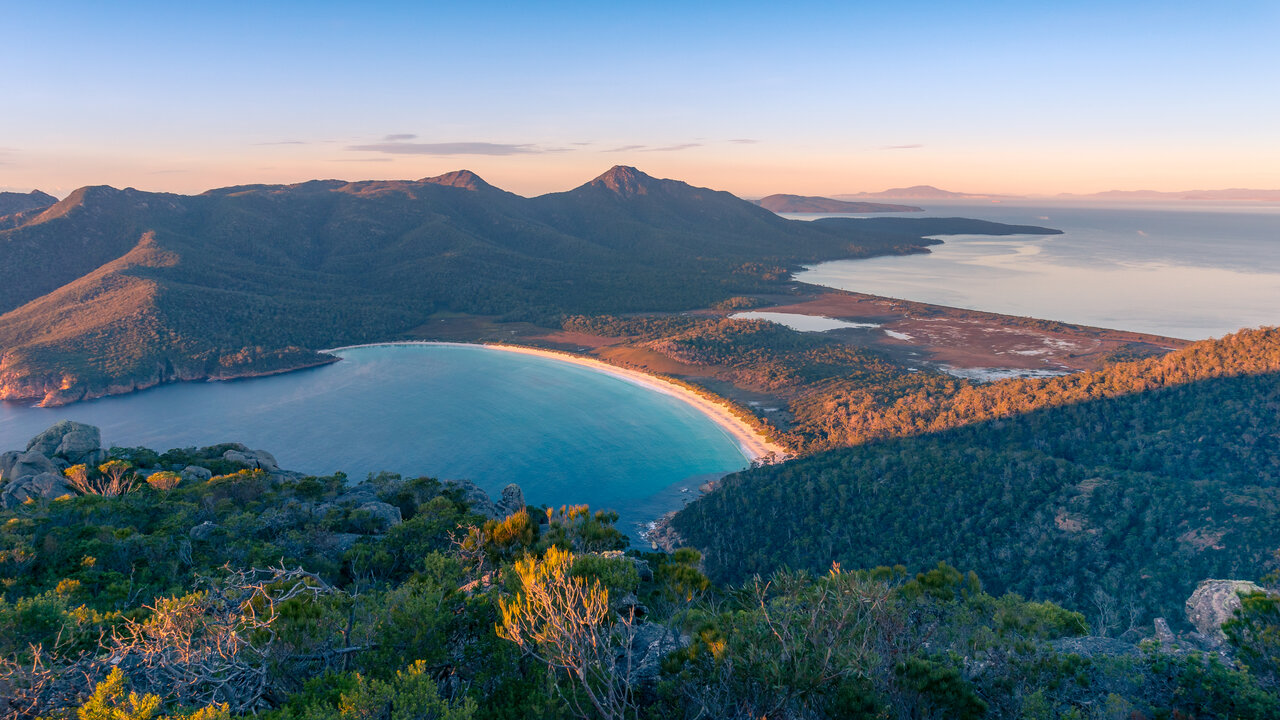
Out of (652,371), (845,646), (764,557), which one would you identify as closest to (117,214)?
(652,371)

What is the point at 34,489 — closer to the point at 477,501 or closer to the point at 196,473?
the point at 196,473

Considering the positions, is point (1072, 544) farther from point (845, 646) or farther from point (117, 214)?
point (117, 214)

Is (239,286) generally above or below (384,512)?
above

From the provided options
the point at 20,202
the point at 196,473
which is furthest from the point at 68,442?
the point at 20,202

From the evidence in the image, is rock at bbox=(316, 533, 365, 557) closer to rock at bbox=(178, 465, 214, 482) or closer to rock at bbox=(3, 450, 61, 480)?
rock at bbox=(178, 465, 214, 482)

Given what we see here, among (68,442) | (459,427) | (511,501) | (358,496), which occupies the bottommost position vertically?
(459,427)

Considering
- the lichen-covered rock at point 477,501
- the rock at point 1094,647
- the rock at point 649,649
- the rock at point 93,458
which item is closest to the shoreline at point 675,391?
the lichen-covered rock at point 477,501

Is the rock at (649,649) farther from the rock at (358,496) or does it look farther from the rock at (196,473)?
the rock at (196,473)

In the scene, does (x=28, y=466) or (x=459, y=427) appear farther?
(x=459, y=427)

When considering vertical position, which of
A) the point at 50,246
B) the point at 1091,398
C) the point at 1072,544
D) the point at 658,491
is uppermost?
the point at 50,246
